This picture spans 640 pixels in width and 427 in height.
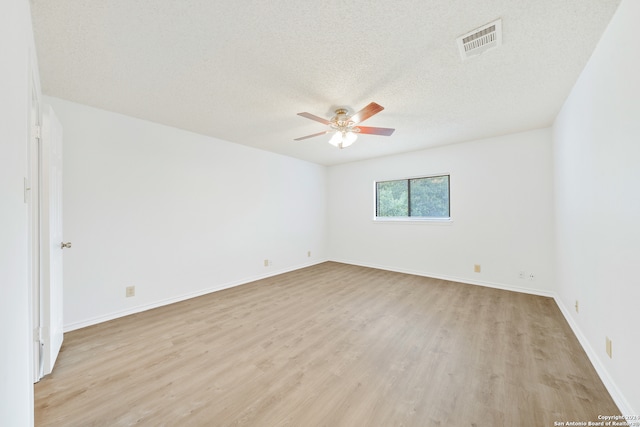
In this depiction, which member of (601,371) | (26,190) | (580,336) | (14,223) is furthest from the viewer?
(580,336)

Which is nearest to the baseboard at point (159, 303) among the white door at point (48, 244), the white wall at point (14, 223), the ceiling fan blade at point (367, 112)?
the white door at point (48, 244)

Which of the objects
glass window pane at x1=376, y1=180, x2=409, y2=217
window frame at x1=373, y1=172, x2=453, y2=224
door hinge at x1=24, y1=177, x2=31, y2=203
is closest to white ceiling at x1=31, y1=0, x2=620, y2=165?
door hinge at x1=24, y1=177, x2=31, y2=203

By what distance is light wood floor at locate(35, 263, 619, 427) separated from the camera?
1443mm

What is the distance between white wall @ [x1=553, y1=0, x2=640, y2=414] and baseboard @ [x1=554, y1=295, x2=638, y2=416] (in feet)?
0.04

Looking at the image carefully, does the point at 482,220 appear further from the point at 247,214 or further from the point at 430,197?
the point at 247,214

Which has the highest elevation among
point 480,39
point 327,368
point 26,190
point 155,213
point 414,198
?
point 480,39

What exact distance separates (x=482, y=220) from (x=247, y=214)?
3.85 metres

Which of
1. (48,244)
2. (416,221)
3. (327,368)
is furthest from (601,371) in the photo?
(48,244)

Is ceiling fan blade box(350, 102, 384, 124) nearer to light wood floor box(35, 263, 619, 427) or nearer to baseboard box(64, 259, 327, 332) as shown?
light wood floor box(35, 263, 619, 427)

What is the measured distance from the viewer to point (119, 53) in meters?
1.75

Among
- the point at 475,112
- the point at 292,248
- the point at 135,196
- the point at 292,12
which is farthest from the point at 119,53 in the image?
the point at 292,248

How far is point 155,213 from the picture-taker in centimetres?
306

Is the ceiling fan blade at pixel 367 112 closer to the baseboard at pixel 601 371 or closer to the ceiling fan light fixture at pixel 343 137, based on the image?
the ceiling fan light fixture at pixel 343 137

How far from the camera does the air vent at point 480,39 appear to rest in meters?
1.51
